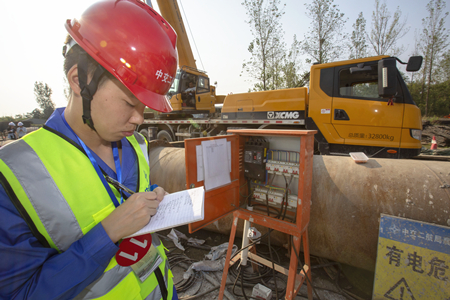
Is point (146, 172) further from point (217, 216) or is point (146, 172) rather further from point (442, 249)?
point (442, 249)

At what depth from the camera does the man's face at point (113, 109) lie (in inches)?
32.9

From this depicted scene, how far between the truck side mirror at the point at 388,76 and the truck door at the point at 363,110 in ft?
1.25

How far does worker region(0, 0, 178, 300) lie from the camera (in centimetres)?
63

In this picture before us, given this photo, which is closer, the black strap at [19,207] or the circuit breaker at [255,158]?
the black strap at [19,207]

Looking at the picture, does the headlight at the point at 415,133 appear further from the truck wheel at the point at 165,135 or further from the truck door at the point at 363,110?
the truck wheel at the point at 165,135

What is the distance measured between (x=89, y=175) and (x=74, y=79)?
422 millimetres

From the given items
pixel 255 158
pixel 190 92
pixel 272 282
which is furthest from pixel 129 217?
pixel 190 92

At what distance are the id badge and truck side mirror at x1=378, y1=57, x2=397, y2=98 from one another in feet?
15.0

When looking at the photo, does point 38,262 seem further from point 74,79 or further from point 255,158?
point 255,158

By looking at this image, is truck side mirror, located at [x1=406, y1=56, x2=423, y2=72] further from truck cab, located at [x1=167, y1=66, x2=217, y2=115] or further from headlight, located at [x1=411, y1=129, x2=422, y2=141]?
truck cab, located at [x1=167, y1=66, x2=217, y2=115]

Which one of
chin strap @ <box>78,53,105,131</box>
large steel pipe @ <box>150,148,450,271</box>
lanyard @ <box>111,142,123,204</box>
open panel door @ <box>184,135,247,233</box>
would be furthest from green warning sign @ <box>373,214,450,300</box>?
chin strap @ <box>78,53,105,131</box>

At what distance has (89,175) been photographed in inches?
32.7

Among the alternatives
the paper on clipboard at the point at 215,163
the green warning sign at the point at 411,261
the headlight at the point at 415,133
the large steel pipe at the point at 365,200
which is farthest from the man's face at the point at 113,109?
the headlight at the point at 415,133

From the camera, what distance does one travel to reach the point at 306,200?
5.82 ft
